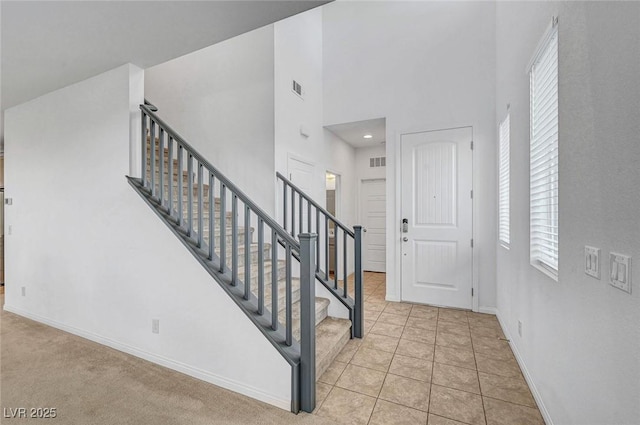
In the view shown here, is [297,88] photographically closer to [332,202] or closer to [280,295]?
[332,202]

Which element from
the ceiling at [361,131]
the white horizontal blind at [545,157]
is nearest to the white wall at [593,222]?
the white horizontal blind at [545,157]

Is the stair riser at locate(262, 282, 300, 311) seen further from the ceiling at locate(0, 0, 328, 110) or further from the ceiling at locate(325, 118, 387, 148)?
the ceiling at locate(325, 118, 387, 148)

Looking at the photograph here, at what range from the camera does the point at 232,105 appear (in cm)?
365

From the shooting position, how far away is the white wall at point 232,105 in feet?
11.4

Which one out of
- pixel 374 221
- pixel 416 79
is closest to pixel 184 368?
pixel 416 79

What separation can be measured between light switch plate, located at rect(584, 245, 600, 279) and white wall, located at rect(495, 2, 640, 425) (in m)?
0.03

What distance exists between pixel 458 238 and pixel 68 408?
3.97 metres

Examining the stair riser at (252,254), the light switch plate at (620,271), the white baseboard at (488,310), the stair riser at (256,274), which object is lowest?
the white baseboard at (488,310)

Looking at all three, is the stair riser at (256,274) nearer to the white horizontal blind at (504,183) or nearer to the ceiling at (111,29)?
the ceiling at (111,29)

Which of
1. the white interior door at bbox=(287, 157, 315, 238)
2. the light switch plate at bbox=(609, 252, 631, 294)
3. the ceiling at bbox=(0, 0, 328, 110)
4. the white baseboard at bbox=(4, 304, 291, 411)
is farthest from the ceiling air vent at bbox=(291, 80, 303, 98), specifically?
the light switch plate at bbox=(609, 252, 631, 294)

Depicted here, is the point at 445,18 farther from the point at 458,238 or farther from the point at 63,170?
the point at 63,170

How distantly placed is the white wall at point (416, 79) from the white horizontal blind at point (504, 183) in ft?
0.84

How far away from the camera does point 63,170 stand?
3.01 m

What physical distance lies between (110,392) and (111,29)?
2563mm
